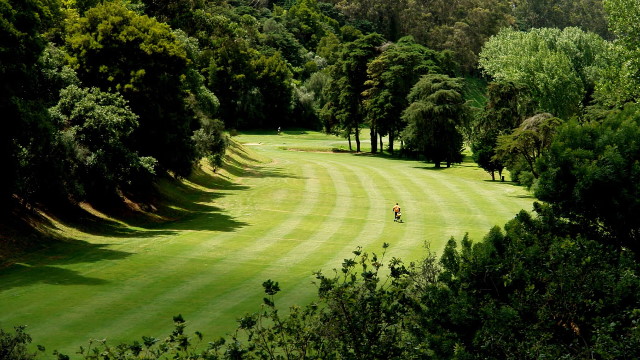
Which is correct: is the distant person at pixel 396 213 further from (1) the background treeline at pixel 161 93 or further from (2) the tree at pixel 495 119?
(2) the tree at pixel 495 119

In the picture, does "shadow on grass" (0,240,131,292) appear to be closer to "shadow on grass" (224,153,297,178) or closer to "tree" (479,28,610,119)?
"shadow on grass" (224,153,297,178)

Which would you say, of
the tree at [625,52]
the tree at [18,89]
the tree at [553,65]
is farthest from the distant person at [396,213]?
the tree at [553,65]

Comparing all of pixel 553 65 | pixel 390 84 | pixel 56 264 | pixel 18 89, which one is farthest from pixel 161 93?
pixel 553 65

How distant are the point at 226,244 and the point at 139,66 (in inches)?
594

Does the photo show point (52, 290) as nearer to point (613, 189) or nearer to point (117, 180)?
point (117, 180)

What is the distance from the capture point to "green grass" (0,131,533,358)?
19688 millimetres

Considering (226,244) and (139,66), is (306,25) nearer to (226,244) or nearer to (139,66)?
(139,66)

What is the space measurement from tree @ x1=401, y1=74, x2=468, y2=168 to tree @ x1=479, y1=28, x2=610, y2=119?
21.8 ft

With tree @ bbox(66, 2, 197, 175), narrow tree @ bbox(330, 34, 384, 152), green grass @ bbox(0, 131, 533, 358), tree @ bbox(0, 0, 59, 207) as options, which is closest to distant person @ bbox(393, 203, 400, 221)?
green grass @ bbox(0, 131, 533, 358)

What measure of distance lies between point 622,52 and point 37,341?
44278mm

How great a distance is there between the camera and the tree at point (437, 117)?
73750 millimetres

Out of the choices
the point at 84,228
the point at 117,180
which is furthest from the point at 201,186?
the point at 84,228

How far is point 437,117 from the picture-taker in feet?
242

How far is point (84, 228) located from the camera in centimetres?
3362
